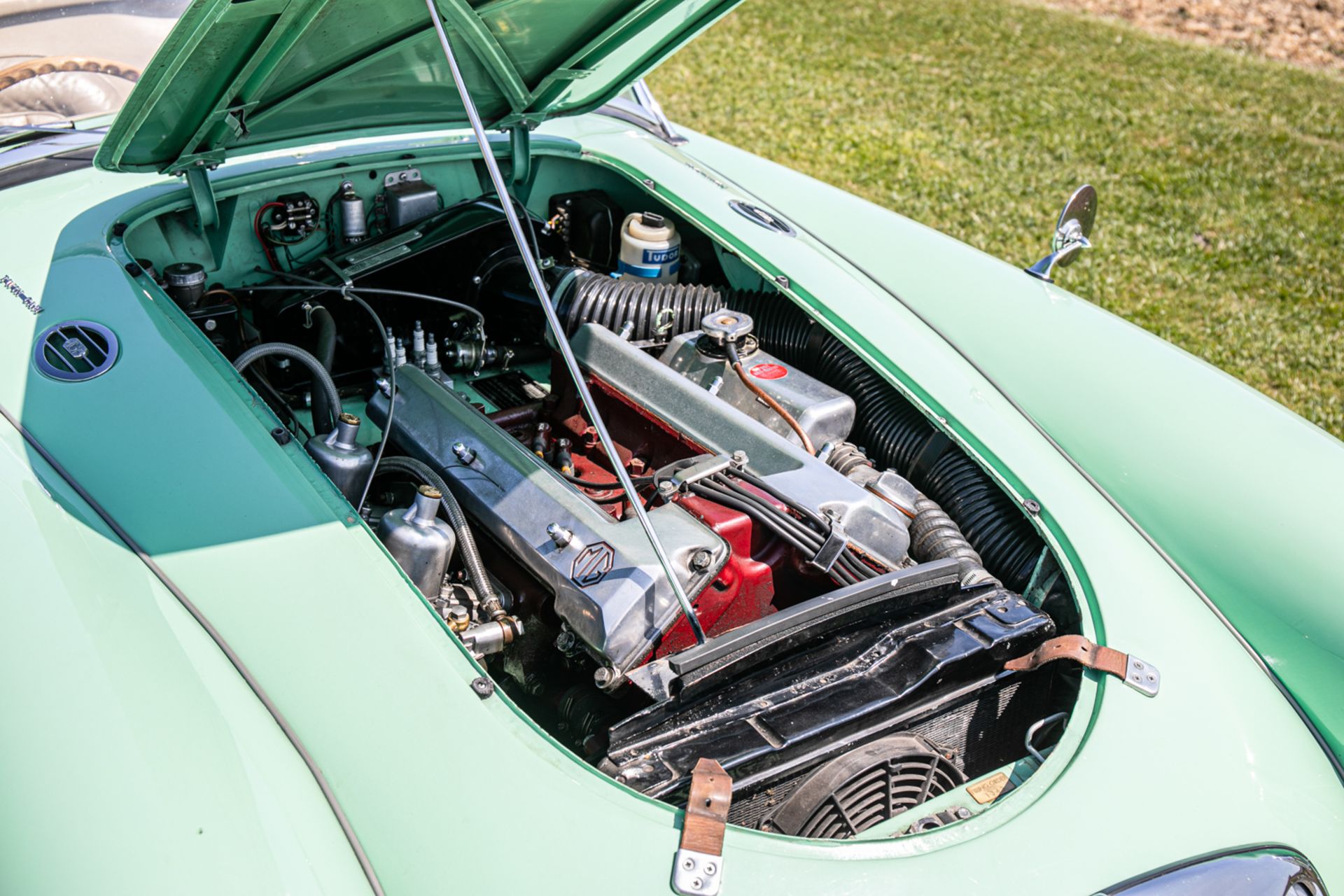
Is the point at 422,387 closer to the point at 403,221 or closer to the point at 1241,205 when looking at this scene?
the point at 403,221

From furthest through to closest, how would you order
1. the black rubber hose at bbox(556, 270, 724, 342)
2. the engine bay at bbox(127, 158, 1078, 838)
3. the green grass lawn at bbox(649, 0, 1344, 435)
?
the green grass lawn at bbox(649, 0, 1344, 435)
the black rubber hose at bbox(556, 270, 724, 342)
the engine bay at bbox(127, 158, 1078, 838)

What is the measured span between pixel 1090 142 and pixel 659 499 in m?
6.22

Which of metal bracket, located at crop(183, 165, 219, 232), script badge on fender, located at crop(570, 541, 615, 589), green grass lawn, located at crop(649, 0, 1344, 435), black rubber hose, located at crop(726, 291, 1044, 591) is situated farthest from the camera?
green grass lawn, located at crop(649, 0, 1344, 435)

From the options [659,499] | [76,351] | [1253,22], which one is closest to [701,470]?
[659,499]

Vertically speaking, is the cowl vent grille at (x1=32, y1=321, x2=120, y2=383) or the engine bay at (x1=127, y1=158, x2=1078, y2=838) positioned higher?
the cowl vent grille at (x1=32, y1=321, x2=120, y2=383)

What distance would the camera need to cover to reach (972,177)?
644 centimetres

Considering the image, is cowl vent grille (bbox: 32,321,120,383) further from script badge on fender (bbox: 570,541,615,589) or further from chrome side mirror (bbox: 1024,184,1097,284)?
chrome side mirror (bbox: 1024,184,1097,284)

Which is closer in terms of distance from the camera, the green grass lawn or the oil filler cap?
Result: the oil filler cap

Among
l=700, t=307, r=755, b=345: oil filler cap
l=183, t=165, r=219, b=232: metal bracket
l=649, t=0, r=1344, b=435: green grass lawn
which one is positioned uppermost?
l=183, t=165, r=219, b=232: metal bracket

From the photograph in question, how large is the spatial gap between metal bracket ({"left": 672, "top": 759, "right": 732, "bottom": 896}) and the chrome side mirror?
1716mm

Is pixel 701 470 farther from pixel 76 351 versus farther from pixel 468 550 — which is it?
pixel 76 351

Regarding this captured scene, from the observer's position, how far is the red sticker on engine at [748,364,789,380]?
230 centimetres

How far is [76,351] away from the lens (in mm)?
1846

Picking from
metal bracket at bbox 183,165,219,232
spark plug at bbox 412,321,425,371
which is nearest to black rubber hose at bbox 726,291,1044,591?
spark plug at bbox 412,321,425,371
